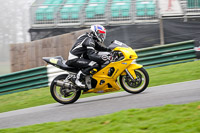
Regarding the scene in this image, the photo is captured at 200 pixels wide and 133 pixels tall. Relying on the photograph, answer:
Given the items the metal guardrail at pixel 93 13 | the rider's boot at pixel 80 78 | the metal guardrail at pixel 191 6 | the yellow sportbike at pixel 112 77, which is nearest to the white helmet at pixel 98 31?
the yellow sportbike at pixel 112 77

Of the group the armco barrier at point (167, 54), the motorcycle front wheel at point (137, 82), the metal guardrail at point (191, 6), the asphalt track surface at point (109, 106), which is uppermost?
the metal guardrail at point (191, 6)

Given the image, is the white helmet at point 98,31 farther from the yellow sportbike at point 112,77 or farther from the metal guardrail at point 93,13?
the metal guardrail at point 93,13

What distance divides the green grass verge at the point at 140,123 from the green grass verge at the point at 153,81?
11.1ft

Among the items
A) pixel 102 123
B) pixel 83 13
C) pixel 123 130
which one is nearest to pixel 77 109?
pixel 102 123

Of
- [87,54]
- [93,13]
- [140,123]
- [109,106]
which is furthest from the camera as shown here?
[93,13]

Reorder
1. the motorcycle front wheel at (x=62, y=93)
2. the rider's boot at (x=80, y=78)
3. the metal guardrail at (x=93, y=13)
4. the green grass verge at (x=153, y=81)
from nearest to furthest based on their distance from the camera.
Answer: the rider's boot at (x=80, y=78) < the motorcycle front wheel at (x=62, y=93) < the green grass verge at (x=153, y=81) < the metal guardrail at (x=93, y=13)

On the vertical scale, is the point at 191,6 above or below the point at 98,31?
above

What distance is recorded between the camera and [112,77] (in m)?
6.86

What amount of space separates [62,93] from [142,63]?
458cm

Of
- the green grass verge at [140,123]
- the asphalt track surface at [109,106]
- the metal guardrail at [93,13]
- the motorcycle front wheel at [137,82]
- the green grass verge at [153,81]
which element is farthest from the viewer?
the metal guardrail at [93,13]

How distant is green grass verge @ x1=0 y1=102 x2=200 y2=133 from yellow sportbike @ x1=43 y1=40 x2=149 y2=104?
190 cm

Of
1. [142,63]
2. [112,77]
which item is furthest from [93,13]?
[112,77]

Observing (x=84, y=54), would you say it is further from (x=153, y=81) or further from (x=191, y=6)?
(x=191, y=6)

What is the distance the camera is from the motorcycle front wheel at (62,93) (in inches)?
282
